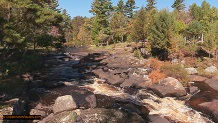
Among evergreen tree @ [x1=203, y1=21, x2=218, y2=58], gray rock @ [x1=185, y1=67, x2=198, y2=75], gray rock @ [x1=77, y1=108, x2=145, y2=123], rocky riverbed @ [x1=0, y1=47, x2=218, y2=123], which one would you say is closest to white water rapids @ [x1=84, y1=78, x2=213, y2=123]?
rocky riverbed @ [x1=0, y1=47, x2=218, y2=123]

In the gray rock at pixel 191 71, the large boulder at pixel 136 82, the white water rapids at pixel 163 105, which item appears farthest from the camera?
the gray rock at pixel 191 71

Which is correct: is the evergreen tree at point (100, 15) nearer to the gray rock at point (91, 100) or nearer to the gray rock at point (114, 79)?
the gray rock at point (114, 79)

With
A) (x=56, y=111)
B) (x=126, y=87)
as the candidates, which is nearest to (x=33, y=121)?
(x=56, y=111)

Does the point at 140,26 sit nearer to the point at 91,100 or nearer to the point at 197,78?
the point at 197,78

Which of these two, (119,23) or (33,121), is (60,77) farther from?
(119,23)

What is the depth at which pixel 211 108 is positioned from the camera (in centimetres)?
2097

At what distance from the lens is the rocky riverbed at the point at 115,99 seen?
17438 millimetres

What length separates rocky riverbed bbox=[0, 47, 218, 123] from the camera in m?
17.4

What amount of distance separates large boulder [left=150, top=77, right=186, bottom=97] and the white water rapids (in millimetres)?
812

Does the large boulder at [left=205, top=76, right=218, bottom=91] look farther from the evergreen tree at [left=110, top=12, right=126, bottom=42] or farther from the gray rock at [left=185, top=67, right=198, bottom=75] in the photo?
the evergreen tree at [left=110, top=12, right=126, bottom=42]

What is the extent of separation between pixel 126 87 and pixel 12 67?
1643 centimetres

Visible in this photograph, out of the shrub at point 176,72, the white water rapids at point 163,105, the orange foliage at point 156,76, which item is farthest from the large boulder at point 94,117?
the shrub at point 176,72

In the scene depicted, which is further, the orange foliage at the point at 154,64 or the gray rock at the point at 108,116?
the orange foliage at the point at 154,64

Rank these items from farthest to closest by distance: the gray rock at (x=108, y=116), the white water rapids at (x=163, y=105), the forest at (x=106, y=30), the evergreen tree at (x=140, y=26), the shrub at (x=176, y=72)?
the evergreen tree at (x=140, y=26) < the shrub at (x=176, y=72) < the forest at (x=106, y=30) < the white water rapids at (x=163, y=105) < the gray rock at (x=108, y=116)
